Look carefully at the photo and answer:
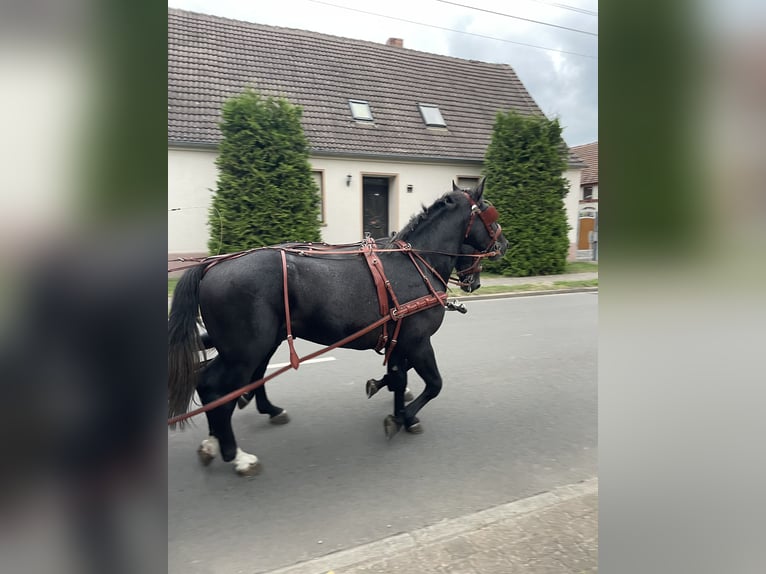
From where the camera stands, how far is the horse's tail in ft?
10.3

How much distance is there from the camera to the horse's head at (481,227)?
4102 mm

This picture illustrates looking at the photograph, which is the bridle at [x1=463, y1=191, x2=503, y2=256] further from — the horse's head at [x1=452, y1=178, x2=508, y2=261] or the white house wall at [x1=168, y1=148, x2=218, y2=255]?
the white house wall at [x1=168, y1=148, x2=218, y2=255]

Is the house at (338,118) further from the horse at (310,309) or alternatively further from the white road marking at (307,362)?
the horse at (310,309)

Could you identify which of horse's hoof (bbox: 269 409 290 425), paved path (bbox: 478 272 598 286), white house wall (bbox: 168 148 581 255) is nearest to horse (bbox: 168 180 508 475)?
horse's hoof (bbox: 269 409 290 425)

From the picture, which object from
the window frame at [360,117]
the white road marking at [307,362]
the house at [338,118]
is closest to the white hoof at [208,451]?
the white road marking at [307,362]

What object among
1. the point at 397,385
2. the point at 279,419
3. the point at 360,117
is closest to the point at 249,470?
the point at 279,419

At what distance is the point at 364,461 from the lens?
11.7ft

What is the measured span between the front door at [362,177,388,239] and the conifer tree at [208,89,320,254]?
3.27 meters

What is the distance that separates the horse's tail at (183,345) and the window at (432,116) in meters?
15.0
